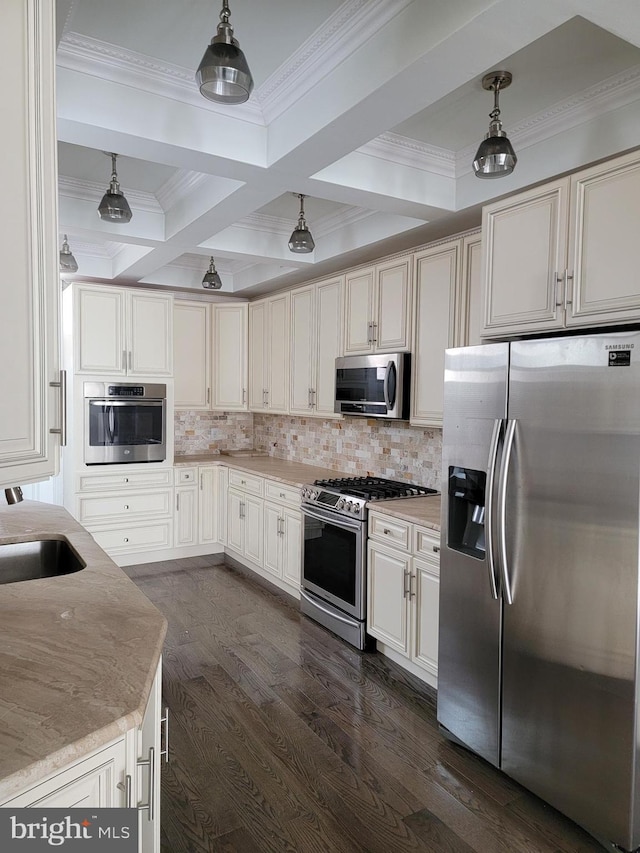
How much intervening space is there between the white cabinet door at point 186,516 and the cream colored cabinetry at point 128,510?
0.06 metres

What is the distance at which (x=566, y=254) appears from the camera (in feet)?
7.27

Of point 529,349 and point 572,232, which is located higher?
point 572,232

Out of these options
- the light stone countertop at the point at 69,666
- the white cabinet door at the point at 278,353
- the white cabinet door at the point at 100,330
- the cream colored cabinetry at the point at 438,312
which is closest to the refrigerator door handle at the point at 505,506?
the cream colored cabinetry at the point at 438,312

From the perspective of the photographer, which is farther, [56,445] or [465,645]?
[465,645]

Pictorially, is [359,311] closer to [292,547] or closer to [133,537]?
[292,547]

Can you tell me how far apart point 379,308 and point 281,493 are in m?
1.55

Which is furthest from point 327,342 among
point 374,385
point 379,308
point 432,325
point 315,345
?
point 432,325

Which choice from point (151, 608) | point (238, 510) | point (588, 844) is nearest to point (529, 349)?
point (151, 608)

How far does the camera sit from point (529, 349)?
2.18 meters

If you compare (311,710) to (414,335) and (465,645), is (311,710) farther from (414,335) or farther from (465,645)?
(414,335)

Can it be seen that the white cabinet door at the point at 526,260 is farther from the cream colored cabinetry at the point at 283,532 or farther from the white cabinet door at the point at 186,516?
the white cabinet door at the point at 186,516

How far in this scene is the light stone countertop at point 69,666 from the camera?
3.26 ft

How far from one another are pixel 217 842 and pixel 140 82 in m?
2.91

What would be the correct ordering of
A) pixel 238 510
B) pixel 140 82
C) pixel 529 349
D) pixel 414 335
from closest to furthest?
1. pixel 529 349
2. pixel 140 82
3. pixel 414 335
4. pixel 238 510
